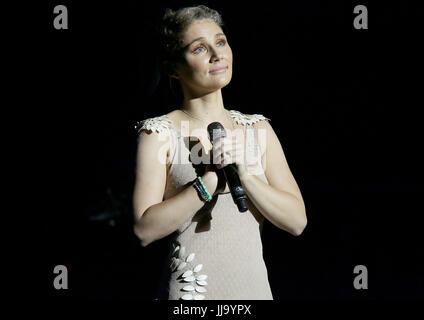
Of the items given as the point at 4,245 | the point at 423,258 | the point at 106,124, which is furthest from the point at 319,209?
the point at 4,245

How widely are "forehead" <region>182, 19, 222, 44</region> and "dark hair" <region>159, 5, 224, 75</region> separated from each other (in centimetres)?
1

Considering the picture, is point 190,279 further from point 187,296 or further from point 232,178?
point 232,178

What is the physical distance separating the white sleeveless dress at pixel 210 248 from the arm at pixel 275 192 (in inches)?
2.2

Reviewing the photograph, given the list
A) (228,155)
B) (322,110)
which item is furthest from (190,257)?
(322,110)

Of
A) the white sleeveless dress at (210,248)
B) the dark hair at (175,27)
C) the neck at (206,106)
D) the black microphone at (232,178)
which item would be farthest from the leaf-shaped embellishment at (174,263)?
the dark hair at (175,27)

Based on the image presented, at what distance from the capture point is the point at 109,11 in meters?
3.03

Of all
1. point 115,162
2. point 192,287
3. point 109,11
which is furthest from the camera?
point 115,162

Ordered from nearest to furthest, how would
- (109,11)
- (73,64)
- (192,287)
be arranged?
(192,287) < (109,11) < (73,64)

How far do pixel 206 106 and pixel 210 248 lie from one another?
1.22ft

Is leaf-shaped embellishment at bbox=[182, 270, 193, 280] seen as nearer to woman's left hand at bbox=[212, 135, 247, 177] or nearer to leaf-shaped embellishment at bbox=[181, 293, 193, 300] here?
leaf-shaped embellishment at bbox=[181, 293, 193, 300]

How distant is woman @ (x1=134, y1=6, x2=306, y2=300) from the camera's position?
4.22 feet

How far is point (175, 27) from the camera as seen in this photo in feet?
4.75

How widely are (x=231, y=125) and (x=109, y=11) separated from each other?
1.82 metres

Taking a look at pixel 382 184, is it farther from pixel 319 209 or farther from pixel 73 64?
pixel 73 64
